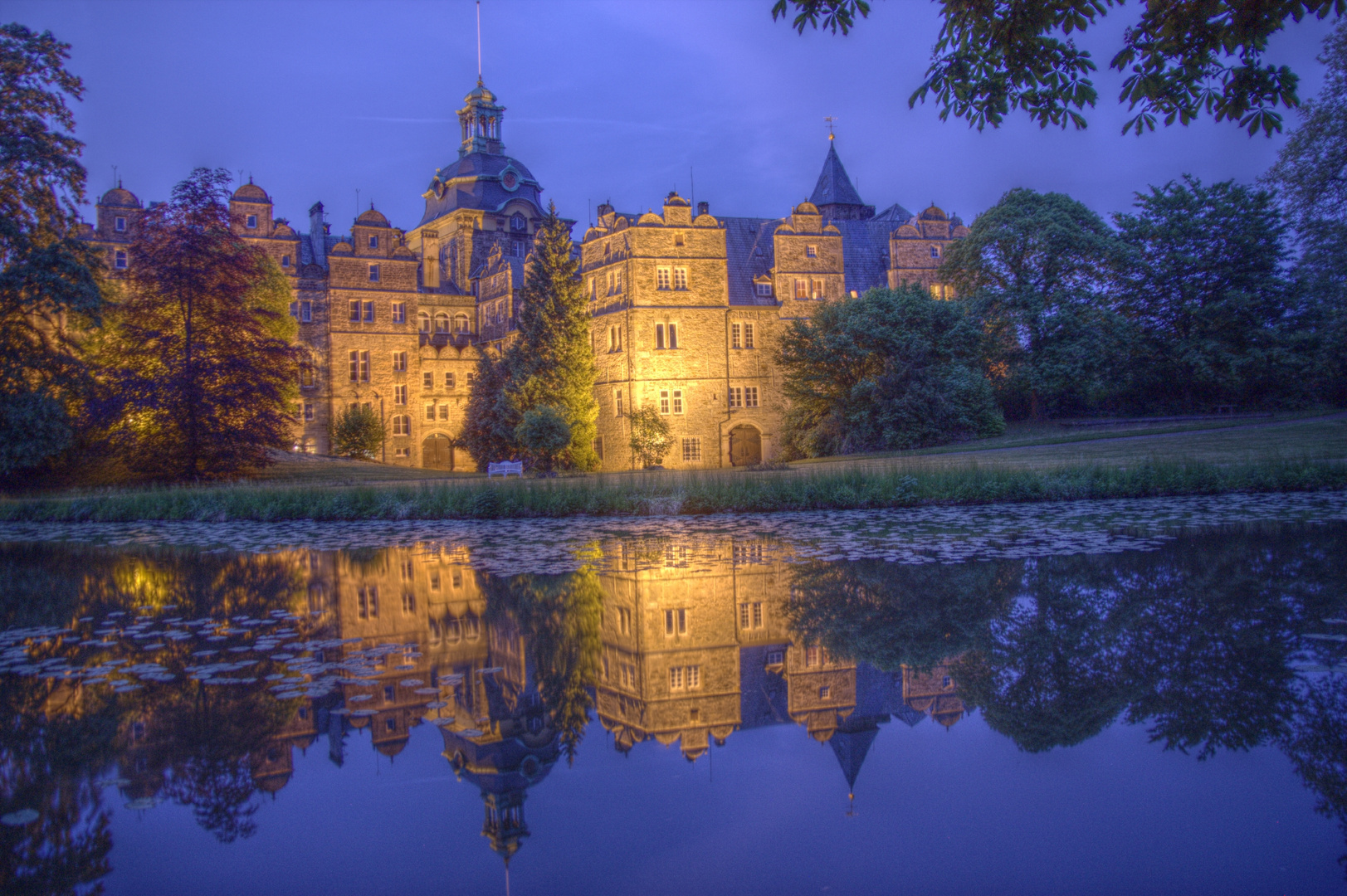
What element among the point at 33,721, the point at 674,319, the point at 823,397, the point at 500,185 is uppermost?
the point at 500,185

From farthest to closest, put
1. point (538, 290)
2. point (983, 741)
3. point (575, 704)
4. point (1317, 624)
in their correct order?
point (538, 290)
point (1317, 624)
point (575, 704)
point (983, 741)

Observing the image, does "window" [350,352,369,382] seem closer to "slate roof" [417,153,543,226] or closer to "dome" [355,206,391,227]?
"dome" [355,206,391,227]

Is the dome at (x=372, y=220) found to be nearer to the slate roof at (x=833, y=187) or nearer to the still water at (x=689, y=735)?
the slate roof at (x=833, y=187)

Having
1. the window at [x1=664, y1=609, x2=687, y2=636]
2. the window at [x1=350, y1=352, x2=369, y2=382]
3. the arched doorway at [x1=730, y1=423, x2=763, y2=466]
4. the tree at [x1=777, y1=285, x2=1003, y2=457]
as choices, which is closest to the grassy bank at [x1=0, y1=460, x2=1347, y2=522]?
the window at [x1=664, y1=609, x2=687, y2=636]

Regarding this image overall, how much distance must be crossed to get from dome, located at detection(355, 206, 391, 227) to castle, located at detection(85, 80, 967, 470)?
0.31ft

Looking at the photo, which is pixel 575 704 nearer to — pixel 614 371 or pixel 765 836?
pixel 765 836

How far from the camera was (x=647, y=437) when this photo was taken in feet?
134

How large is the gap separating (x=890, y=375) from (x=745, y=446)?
33.4ft

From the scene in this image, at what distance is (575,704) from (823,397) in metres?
34.0

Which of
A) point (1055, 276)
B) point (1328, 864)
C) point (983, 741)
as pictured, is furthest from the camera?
point (1055, 276)

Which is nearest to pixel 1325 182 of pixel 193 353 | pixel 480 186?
pixel 193 353

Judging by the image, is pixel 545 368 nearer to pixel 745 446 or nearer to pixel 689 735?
pixel 745 446

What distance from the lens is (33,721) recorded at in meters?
4.87

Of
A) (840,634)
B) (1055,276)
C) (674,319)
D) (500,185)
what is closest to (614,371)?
(674,319)
